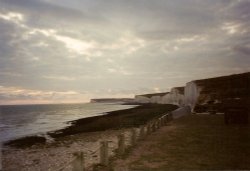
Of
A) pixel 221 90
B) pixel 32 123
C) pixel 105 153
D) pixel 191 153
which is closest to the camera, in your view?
pixel 105 153

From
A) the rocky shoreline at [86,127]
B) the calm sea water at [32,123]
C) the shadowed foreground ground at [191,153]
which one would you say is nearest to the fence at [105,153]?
the shadowed foreground ground at [191,153]

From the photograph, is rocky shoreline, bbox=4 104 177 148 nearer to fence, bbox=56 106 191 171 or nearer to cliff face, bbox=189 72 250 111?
cliff face, bbox=189 72 250 111

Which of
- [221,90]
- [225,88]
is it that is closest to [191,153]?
[225,88]

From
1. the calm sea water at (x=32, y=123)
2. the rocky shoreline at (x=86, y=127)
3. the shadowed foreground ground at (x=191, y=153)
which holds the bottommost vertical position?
the calm sea water at (x=32, y=123)

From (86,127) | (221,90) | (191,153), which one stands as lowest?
(86,127)

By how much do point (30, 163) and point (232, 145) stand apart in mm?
10656

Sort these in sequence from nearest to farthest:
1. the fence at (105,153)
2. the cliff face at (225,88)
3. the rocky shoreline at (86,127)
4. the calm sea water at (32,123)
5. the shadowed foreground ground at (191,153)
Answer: the fence at (105,153) < the shadowed foreground ground at (191,153) < the rocky shoreline at (86,127) < the cliff face at (225,88) < the calm sea water at (32,123)

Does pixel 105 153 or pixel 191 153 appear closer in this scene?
pixel 105 153

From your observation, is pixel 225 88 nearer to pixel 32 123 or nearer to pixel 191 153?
pixel 191 153

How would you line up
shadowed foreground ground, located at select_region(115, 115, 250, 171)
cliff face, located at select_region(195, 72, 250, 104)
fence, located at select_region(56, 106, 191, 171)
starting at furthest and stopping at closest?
cliff face, located at select_region(195, 72, 250, 104), shadowed foreground ground, located at select_region(115, 115, 250, 171), fence, located at select_region(56, 106, 191, 171)

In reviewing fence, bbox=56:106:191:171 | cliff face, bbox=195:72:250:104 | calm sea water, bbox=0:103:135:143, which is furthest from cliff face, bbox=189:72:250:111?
calm sea water, bbox=0:103:135:143

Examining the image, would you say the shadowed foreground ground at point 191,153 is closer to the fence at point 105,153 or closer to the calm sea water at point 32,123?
the fence at point 105,153

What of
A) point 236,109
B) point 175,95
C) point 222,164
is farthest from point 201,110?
point 175,95

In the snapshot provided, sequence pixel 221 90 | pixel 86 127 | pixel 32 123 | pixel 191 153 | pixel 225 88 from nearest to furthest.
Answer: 1. pixel 191 153
2. pixel 225 88
3. pixel 221 90
4. pixel 86 127
5. pixel 32 123
